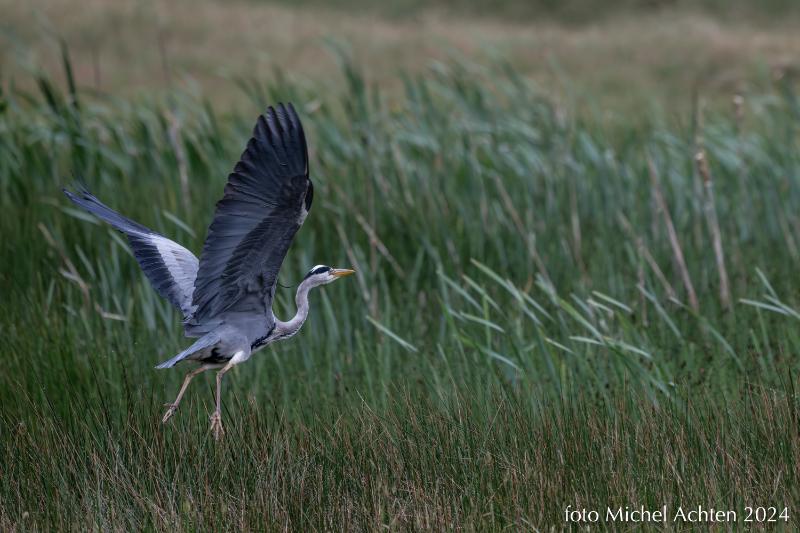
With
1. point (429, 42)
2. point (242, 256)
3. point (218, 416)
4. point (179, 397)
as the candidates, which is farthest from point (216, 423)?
point (429, 42)

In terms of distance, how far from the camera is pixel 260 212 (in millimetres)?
2984

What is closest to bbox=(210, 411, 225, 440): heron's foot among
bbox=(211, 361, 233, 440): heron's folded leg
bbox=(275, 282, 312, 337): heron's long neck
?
bbox=(211, 361, 233, 440): heron's folded leg

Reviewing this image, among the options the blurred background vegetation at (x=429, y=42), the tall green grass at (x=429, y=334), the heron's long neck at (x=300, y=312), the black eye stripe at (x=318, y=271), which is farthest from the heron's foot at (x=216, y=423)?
the blurred background vegetation at (x=429, y=42)

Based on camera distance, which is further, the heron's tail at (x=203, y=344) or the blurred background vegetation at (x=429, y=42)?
the blurred background vegetation at (x=429, y=42)

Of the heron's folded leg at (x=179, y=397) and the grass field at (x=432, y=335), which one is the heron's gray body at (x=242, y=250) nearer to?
the heron's folded leg at (x=179, y=397)

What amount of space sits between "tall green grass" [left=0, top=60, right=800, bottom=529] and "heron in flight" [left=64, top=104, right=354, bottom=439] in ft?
0.92

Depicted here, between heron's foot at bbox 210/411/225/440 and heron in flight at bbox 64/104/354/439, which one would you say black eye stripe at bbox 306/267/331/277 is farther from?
heron's foot at bbox 210/411/225/440

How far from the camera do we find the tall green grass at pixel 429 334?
3197 millimetres

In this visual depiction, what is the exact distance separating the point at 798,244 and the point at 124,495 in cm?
389

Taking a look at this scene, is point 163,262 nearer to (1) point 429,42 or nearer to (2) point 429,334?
(2) point 429,334

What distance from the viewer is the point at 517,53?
65.2ft

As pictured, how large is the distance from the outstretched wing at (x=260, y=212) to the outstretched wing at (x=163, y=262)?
0.94ft

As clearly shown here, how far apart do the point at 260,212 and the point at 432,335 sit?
1.94 m

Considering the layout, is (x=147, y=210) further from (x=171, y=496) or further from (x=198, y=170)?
(x=171, y=496)
